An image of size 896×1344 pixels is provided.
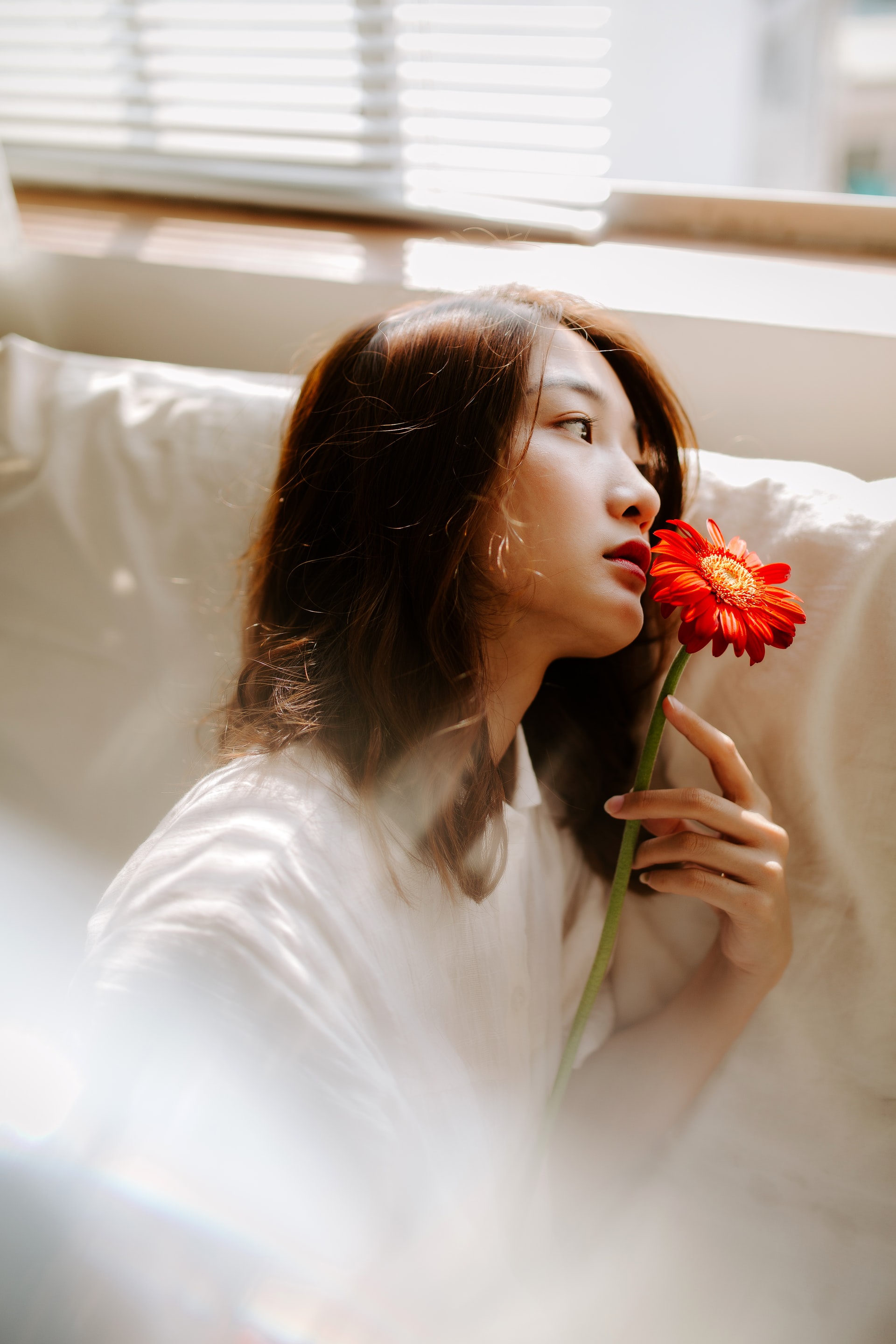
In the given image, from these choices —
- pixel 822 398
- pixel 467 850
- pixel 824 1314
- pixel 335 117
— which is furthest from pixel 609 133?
pixel 824 1314

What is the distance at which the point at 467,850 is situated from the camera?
71 cm

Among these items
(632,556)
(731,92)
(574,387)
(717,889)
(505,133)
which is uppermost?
(731,92)

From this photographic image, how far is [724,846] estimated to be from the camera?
0.67m

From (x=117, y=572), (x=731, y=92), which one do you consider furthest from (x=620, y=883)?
(x=731, y=92)

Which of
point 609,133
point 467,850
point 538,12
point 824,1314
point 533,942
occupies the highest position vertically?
point 538,12

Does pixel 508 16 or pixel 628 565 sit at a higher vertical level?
pixel 508 16

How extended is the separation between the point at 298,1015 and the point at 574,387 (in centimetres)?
50

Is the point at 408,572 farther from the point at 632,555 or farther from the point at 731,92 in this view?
the point at 731,92

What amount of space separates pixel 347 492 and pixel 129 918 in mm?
372

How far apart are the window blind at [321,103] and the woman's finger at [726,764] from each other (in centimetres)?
88

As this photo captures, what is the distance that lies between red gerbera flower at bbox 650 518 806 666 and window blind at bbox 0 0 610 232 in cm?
89

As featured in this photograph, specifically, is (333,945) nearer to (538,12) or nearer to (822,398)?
(822,398)

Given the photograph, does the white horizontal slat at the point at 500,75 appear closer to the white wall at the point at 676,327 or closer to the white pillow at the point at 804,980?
the white wall at the point at 676,327

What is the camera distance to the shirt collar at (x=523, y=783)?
806 mm
